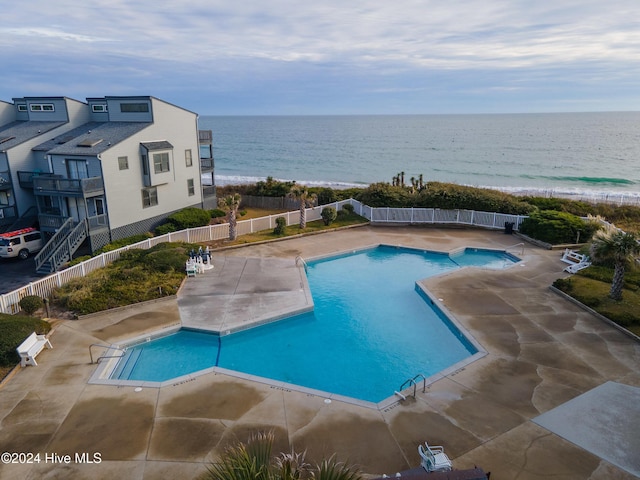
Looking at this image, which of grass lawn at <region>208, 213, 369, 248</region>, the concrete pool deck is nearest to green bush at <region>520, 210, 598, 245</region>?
the concrete pool deck

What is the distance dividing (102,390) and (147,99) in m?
21.5

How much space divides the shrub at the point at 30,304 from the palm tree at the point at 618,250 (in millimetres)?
22276

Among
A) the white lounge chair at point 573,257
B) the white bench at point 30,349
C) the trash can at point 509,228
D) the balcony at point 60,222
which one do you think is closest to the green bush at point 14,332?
the white bench at point 30,349

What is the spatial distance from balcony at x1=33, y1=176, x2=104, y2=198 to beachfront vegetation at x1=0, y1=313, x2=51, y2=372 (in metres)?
10.4

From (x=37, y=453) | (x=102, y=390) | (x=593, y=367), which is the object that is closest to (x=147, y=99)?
(x=102, y=390)

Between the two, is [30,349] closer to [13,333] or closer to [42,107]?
[13,333]

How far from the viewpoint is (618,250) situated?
1658 cm

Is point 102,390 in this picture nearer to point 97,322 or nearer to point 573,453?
point 97,322

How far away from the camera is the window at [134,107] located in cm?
2828

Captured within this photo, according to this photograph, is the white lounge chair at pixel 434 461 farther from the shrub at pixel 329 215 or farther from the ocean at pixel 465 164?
the ocean at pixel 465 164

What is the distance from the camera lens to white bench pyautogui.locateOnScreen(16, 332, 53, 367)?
1308 centimetres

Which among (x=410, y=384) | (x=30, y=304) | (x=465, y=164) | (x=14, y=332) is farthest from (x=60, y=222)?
(x=465, y=164)

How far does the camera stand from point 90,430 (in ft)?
34.0

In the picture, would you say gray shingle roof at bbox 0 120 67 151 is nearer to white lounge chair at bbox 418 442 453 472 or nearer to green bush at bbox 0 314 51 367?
green bush at bbox 0 314 51 367
